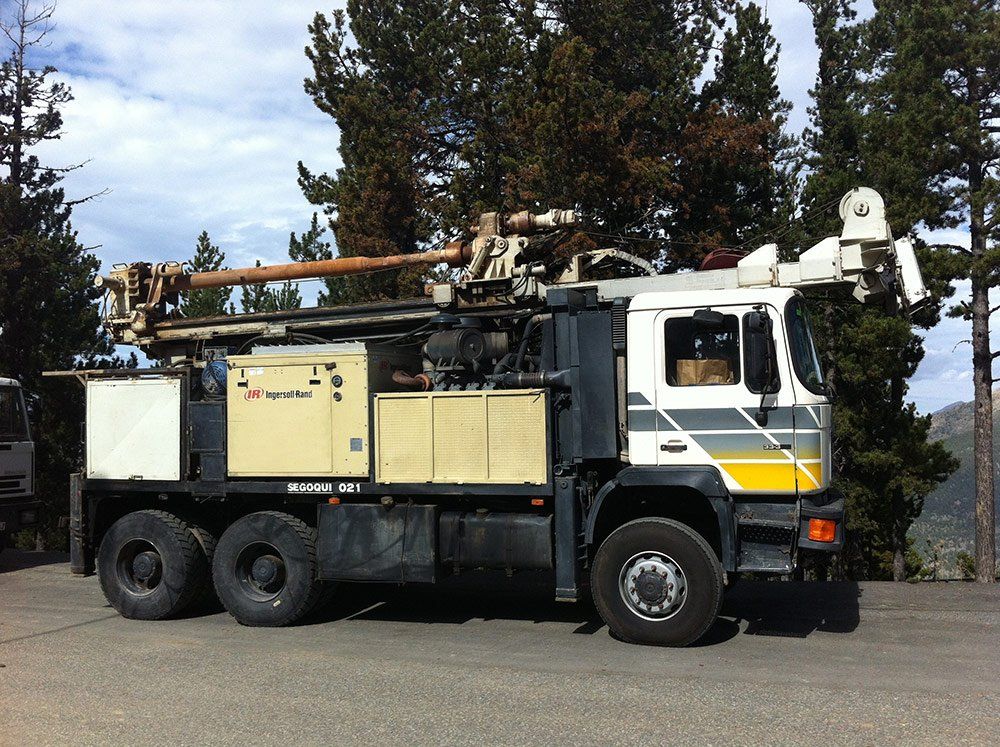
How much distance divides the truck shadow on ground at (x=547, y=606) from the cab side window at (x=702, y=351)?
2.34 m

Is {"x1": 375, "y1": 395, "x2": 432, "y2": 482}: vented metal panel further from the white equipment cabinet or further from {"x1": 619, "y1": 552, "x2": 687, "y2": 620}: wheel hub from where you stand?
the white equipment cabinet

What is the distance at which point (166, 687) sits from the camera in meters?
6.84

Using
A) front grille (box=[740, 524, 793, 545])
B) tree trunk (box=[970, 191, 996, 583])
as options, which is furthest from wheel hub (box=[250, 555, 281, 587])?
tree trunk (box=[970, 191, 996, 583])

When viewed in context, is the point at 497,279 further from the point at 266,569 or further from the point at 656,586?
the point at 266,569

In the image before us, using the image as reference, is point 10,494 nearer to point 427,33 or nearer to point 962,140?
point 427,33

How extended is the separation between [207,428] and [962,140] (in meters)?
15.6

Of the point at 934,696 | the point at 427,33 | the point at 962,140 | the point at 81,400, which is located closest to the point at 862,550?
the point at 962,140

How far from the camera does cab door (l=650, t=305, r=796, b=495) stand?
7699mm

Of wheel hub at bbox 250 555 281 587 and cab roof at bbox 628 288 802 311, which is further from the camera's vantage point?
wheel hub at bbox 250 555 281 587

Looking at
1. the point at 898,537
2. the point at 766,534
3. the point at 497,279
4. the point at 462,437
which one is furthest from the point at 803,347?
the point at 898,537

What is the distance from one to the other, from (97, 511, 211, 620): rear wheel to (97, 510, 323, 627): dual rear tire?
0.01 m

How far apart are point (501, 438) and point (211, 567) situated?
3.62 metres

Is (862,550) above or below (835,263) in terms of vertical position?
below

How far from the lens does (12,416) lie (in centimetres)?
1462
